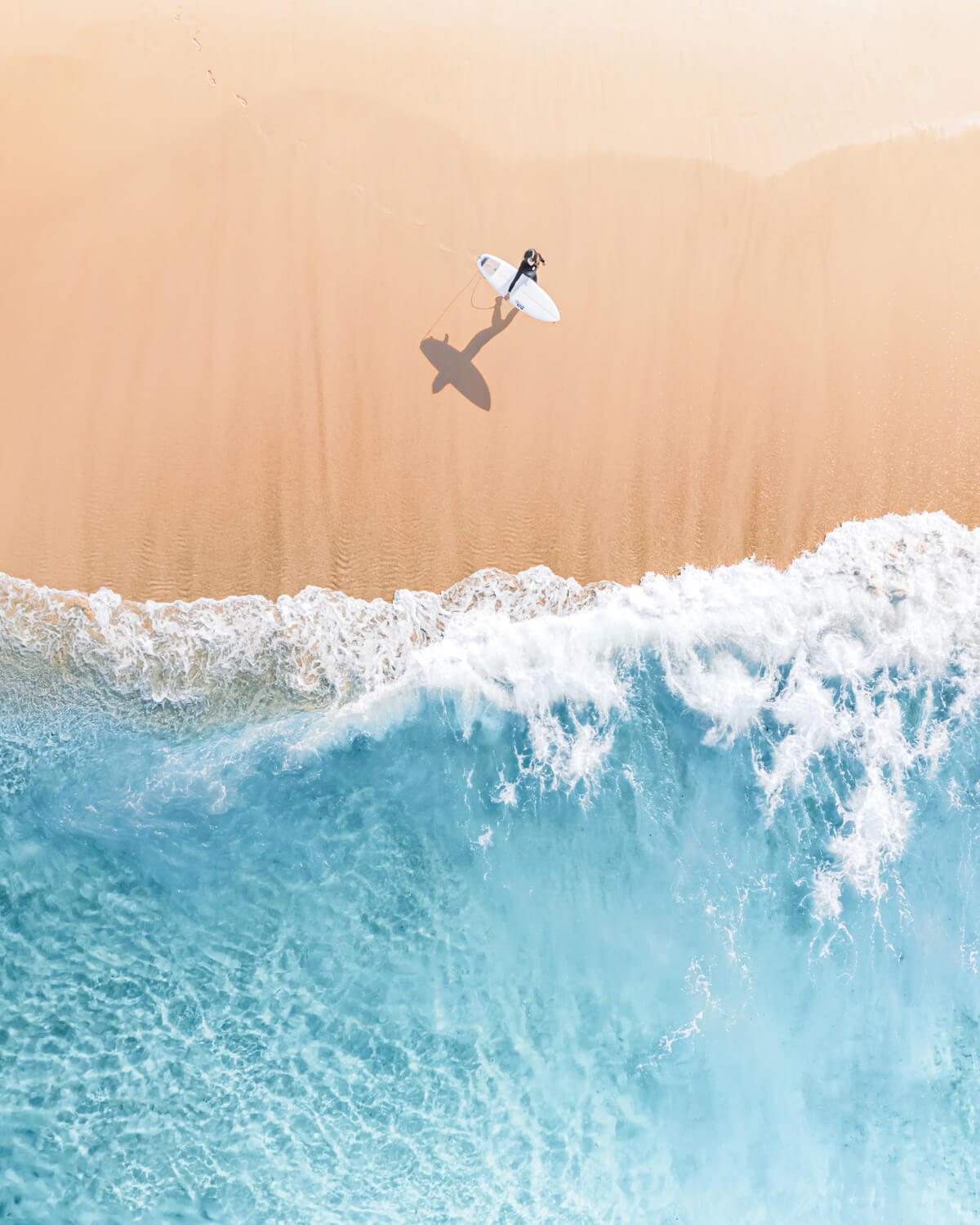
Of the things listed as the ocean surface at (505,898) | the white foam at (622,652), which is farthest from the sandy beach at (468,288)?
the ocean surface at (505,898)

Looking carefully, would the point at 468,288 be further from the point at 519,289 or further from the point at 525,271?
the point at 525,271

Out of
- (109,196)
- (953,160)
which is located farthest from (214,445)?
(953,160)

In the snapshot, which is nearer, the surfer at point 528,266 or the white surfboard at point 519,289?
the surfer at point 528,266

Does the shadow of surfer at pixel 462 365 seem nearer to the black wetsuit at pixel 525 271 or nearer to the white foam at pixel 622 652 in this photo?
the black wetsuit at pixel 525 271

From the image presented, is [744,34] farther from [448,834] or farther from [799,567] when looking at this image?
[448,834]

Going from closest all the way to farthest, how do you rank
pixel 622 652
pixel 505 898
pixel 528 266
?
pixel 528 266
pixel 505 898
pixel 622 652

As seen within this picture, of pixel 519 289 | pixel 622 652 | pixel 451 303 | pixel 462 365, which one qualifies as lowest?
pixel 622 652

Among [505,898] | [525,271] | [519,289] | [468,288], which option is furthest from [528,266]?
[505,898]
